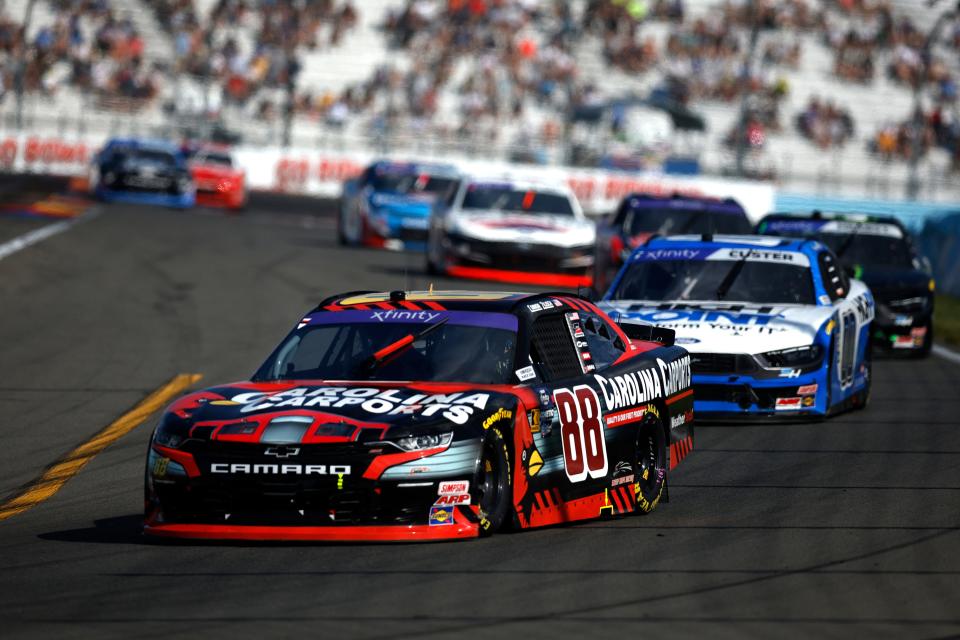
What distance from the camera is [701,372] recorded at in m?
12.4

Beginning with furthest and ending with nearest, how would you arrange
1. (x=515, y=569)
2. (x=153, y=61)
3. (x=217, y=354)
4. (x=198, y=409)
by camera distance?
(x=153, y=61) < (x=217, y=354) < (x=198, y=409) < (x=515, y=569)

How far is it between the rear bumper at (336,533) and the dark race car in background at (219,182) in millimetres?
30650

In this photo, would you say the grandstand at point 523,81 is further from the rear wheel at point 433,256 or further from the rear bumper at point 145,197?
the rear wheel at point 433,256

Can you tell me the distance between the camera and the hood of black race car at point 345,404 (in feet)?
24.3

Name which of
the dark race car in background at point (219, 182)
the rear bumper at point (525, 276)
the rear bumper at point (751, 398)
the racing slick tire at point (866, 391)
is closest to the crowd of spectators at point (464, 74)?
the dark race car in background at point (219, 182)

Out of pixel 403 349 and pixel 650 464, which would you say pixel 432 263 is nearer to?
pixel 650 464

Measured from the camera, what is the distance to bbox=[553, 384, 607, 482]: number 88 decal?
26.9 feet

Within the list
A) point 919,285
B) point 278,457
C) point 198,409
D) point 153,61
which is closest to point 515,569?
point 278,457

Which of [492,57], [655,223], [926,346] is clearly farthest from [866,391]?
[492,57]

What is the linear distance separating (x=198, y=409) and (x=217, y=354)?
26.9ft

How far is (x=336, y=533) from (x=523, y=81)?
38.9 meters

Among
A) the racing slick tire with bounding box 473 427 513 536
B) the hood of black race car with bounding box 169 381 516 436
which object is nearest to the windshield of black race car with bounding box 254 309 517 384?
the hood of black race car with bounding box 169 381 516 436

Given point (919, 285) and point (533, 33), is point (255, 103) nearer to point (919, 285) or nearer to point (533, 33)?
point (533, 33)

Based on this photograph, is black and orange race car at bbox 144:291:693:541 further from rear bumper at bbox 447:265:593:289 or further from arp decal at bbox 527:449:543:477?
rear bumper at bbox 447:265:593:289
